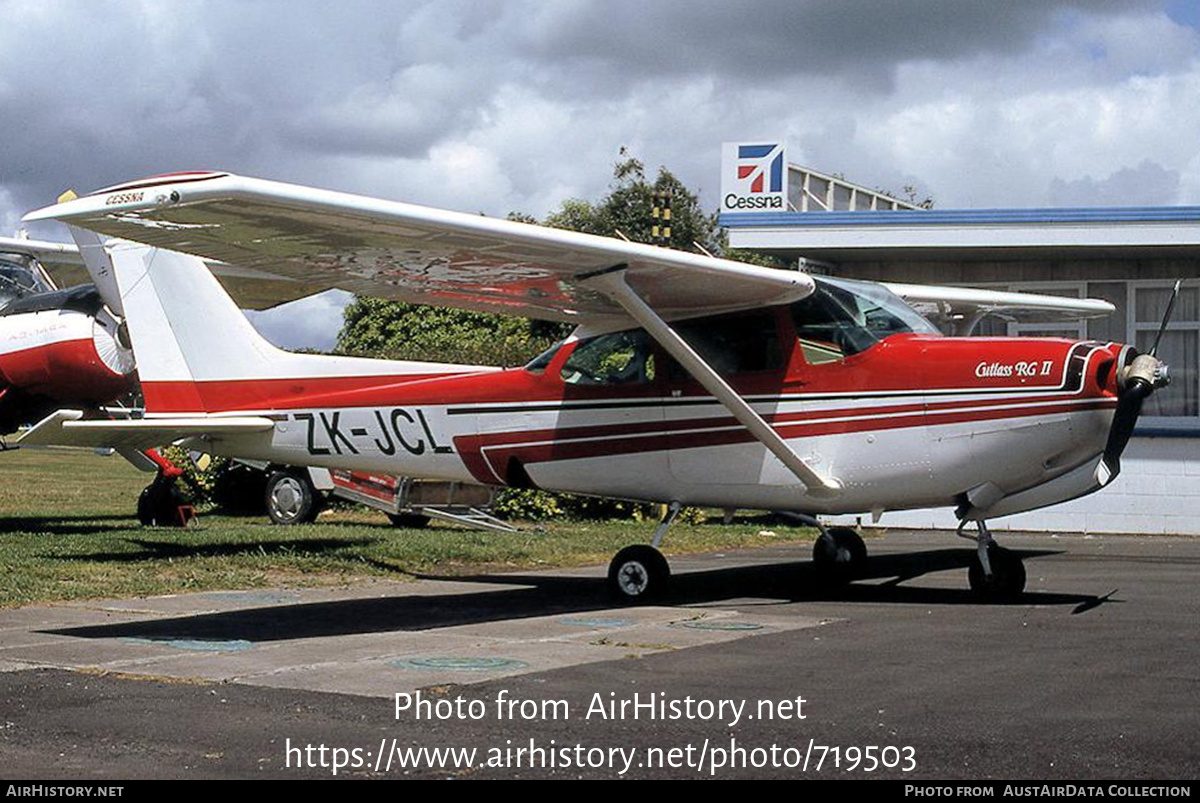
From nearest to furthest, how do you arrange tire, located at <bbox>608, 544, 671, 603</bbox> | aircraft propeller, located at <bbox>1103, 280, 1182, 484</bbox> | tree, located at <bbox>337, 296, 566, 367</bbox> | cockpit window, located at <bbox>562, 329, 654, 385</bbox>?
aircraft propeller, located at <bbox>1103, 280, 1182, 484</bbox>, tire, located at <bbox>608, 544, 671, 603</bbox>, cockpit window, located at <bbox>562, 329, 654, 385</bbox>, tree, located at <bbox>337, 296, 566, 367</bbox>

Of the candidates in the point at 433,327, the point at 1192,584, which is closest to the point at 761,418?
the point at 1192,584

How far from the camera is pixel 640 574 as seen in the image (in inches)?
436

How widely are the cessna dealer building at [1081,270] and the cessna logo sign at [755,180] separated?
106cm

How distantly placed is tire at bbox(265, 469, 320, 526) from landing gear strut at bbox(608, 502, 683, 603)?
8463 millimetres

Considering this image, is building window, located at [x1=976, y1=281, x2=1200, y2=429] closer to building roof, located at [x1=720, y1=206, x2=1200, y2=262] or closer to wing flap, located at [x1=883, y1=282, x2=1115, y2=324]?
building roof, located at [x1=720, y1=206, x2=1200, y2=262]

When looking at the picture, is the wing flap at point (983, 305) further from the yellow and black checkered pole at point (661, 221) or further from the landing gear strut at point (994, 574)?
the yellow and black checkered pole at point (661, 221)

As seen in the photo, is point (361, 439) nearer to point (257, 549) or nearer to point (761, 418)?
point (257, 549)

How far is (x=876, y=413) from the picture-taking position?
10.4 meters

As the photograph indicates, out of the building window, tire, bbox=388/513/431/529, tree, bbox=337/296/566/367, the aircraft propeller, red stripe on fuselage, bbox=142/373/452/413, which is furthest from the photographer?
tree, bbox=337/296/566/367

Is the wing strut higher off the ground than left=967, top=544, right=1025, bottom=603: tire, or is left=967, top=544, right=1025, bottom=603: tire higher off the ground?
the wing strut

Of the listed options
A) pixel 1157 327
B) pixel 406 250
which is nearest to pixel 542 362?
pixel 406 250

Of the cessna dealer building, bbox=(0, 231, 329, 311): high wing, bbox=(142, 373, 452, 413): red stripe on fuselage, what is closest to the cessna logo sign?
the cessna dealer building

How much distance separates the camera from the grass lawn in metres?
11.8

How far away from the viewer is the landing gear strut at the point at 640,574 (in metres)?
11.0
